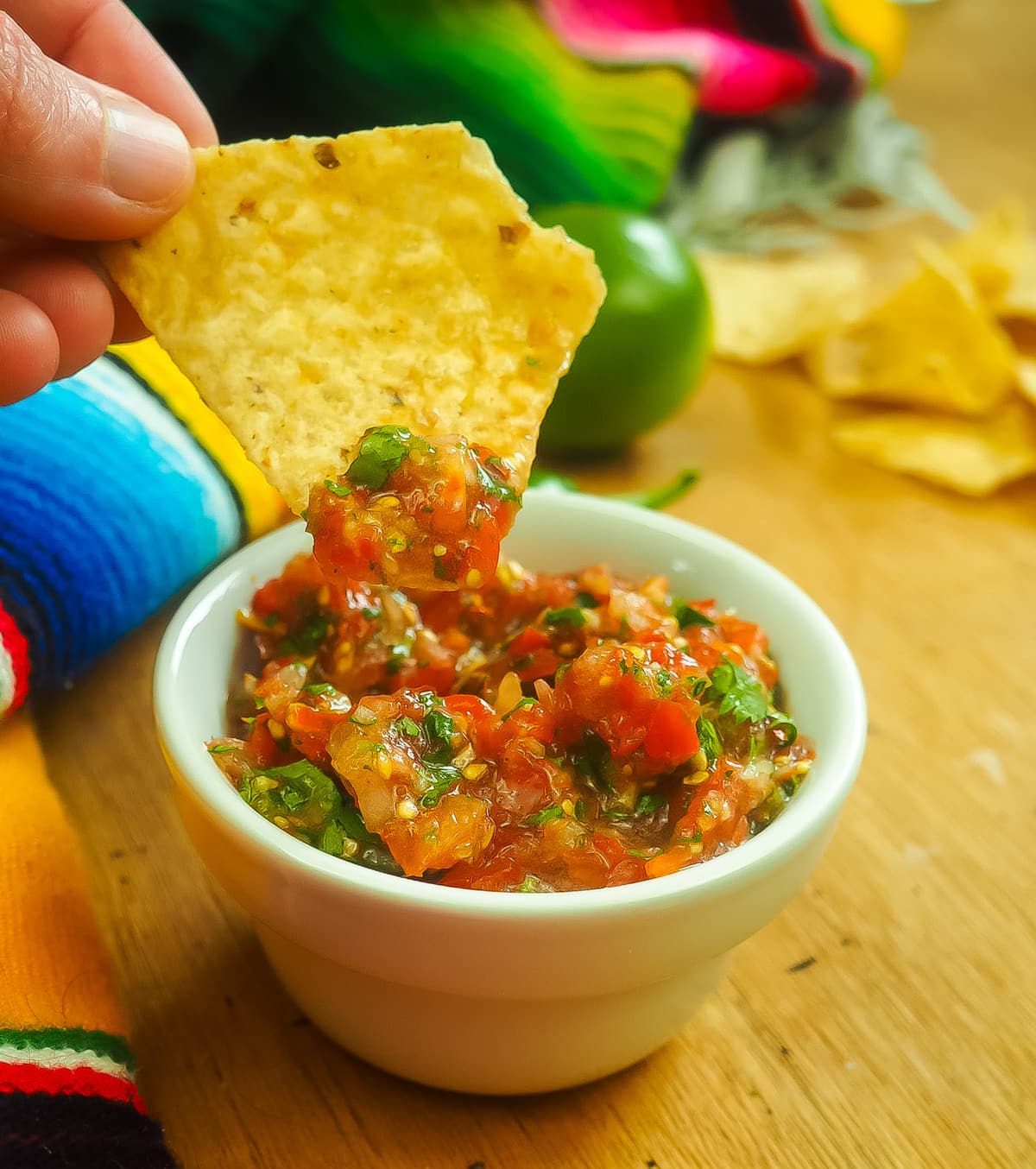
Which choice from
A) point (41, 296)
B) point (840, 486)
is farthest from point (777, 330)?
point (41, 296)

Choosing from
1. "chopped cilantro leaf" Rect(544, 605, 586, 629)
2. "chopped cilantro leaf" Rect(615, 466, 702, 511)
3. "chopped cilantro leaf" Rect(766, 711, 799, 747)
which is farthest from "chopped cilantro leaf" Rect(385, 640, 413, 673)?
"chopped cilantro leaf" Rect(615, 466, 702, 511)

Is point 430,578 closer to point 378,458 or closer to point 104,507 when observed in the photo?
point 378,458

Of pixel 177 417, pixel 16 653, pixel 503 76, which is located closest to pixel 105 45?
pixel 177 417

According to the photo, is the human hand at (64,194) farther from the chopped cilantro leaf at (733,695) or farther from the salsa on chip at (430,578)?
the chopped cilantro leaf at (733,695)

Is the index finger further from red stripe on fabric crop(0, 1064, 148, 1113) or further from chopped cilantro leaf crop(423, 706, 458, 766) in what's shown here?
red stripe on fabric crop(0, 1064, 148, 1113)

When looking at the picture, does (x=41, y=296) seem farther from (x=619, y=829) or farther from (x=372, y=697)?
(x=619, y=829)
